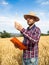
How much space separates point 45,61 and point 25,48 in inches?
99.1

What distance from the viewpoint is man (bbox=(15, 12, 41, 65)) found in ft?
15.2

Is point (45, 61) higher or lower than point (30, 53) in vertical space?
lower

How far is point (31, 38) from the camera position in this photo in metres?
4.62

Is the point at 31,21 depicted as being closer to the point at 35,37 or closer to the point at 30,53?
the point at 35,37

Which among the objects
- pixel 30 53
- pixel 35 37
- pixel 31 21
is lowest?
pixel 30 53

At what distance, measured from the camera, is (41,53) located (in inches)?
293

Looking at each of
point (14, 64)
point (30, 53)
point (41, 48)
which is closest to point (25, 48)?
point (30, 53)

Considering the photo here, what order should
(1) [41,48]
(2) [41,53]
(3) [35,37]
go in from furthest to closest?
(1) [41,48] → (2) [41,53] → (3) [35,37]

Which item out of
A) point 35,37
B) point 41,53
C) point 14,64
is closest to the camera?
point 35,37

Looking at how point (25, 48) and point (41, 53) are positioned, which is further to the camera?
point (41, 53)

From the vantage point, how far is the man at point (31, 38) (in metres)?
4.63

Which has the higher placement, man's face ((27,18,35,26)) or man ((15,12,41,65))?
man's face ((27,18,35,26))

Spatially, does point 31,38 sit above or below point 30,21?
below

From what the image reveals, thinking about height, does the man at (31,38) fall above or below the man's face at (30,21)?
below
